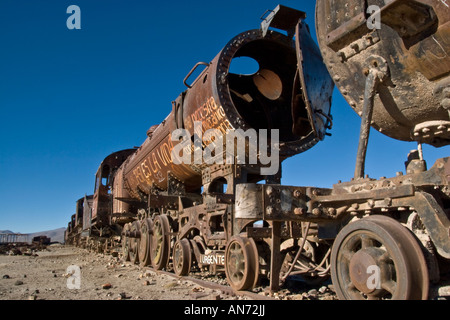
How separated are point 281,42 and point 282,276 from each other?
351 centimetres

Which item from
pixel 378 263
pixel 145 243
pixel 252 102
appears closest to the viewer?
pixel 378 263

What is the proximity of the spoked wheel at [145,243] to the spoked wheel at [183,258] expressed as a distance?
1915 mm

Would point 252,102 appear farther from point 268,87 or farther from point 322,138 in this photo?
point 322,138

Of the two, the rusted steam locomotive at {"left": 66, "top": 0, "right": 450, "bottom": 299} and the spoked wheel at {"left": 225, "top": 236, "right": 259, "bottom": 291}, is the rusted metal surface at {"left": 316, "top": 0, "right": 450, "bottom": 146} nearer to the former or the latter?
the rusted steam locomotive at {"left": 66, "top": 0, "right": 450, "bottom": 299}

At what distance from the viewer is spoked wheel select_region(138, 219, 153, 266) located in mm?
8250

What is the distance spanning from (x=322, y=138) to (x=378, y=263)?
2190 millimetres

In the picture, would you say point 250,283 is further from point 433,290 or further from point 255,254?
point 433,290

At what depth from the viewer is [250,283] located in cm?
A: 429

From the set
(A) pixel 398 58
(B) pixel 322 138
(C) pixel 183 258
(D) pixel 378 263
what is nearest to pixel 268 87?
(B) pixel 322 138

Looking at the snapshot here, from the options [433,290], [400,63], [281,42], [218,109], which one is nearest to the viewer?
[433,290]

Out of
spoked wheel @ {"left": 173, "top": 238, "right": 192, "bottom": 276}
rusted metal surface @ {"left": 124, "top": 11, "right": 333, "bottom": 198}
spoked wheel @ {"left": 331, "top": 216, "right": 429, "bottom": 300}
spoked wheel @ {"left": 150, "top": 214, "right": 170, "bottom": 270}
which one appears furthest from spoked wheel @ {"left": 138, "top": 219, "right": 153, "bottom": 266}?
spoked wheel @ {"left": 331, "top": 216, "right": 429, "bottom": 300}

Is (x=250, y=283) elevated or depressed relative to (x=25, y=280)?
elevated

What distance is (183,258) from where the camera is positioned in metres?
6.18
